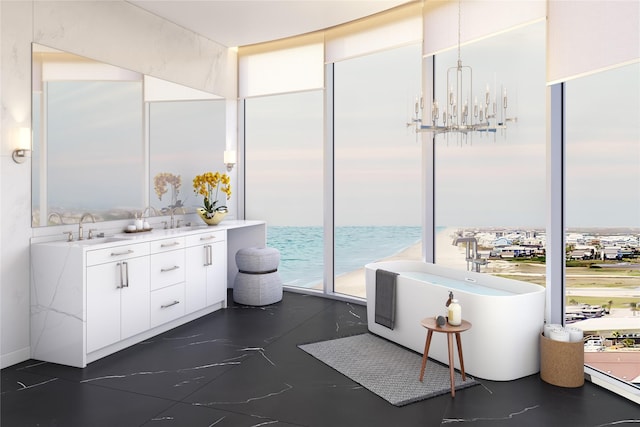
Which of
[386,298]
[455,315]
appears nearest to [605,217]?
[455,315]

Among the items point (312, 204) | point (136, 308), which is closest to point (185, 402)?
point (136, 308)

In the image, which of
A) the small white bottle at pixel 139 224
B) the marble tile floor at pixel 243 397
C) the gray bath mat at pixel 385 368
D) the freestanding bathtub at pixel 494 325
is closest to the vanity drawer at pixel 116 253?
the small white bottle at pixel 139 224

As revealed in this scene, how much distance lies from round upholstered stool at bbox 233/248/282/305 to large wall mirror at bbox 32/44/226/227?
986 mm

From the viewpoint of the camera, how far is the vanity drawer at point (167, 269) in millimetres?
4414

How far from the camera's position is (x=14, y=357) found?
3.78 meters

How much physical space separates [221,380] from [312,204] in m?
11.5

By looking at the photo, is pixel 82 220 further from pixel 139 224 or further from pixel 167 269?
pixel 167 269

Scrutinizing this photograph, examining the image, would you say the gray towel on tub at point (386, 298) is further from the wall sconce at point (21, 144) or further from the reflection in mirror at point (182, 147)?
the wall sconce at point (21, 144)

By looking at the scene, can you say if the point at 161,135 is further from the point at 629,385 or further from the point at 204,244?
the point at 629,385

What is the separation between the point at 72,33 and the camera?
4.23 m

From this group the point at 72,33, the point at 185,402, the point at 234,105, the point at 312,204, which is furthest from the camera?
the point at 312,204

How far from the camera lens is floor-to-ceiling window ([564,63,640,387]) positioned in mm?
3291

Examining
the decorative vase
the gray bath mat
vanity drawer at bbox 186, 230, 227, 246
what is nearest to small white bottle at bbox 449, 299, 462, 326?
the gray bath mat

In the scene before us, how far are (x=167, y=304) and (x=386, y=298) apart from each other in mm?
2147
